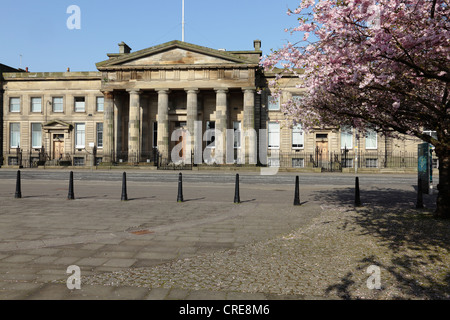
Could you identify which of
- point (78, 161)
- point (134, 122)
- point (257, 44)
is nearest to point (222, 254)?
point (134, 122)

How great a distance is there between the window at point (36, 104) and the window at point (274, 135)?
27.9m

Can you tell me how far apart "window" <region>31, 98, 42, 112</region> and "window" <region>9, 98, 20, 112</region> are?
186 centimetres

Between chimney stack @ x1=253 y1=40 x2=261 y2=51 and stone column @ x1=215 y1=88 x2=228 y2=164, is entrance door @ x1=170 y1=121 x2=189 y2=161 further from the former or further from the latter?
chimney stack @ x1=253 y1=40 x2=261 y2=51

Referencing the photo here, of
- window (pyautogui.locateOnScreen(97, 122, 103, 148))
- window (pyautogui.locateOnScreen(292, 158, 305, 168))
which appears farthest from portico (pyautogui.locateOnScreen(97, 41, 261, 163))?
window (pyautogui.locateOnScreen(292, 158, 305, 168))

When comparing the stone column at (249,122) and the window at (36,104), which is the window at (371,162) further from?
the window at (36,104)

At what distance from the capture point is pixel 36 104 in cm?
4244

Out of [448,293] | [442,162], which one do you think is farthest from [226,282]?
[442,162]

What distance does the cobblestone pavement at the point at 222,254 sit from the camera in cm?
387

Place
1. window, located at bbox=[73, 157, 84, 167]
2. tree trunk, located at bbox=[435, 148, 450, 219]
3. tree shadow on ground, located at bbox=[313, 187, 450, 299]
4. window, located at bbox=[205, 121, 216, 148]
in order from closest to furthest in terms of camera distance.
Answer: tree shadow on ground, located at bbox=[313, 187, 450, 299] → tree trunk, located at bbox=[435, 148, 450, 219] → window, located at bbox=[205, 121, 216, 148] → window, located at bbox=[73, 157, 84, 167]

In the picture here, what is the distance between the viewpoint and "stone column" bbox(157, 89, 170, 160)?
35969mm

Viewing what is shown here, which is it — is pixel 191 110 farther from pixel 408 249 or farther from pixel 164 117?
pixel 408 249

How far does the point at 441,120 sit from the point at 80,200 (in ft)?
34.1

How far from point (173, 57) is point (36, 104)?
19.1 metres
